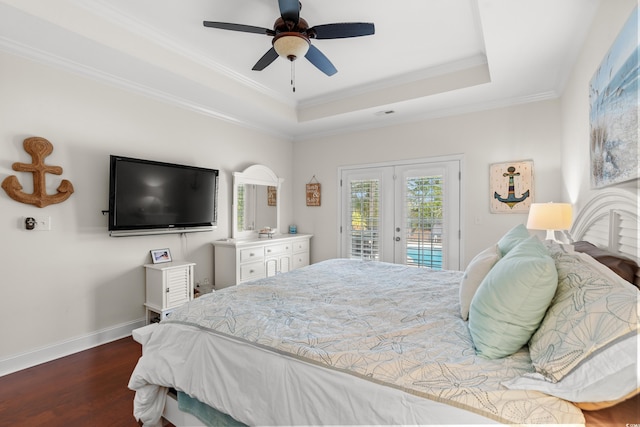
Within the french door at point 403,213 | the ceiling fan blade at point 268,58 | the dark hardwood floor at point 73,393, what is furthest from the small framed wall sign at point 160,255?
the french door at point 403,213

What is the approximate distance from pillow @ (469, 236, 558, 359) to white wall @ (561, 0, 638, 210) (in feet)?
2.42

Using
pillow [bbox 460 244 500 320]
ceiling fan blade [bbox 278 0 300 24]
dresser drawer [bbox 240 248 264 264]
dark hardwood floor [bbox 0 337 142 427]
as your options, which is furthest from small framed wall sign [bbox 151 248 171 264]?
pillow [bbox 460 244 500 320]

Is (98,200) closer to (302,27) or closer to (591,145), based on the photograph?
(302,27)

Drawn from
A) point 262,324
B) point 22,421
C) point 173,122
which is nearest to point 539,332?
point 262,324

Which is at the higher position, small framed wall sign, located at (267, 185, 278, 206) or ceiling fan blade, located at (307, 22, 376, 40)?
ceiling fan blade, located at (307, 22, 376, 40)

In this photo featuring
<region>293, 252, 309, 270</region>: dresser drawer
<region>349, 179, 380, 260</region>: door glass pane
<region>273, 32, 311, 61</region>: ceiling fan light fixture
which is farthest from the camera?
<region>293, 252, 309, 270</region>: dresser drawer

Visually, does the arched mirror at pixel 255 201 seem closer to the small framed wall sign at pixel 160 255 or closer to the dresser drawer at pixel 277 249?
the dresser drawer at pixel 277 249

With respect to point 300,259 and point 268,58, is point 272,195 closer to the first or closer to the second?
point 300,259

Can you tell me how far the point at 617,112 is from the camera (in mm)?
1437

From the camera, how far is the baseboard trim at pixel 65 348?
2.38 metres

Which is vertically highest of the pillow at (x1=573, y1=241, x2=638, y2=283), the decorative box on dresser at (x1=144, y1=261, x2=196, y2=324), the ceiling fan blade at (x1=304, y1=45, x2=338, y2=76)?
the ceiling fan blade at (x1=304, y1=45, x2=338, y2=76)

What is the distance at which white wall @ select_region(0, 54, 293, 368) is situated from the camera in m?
2.40

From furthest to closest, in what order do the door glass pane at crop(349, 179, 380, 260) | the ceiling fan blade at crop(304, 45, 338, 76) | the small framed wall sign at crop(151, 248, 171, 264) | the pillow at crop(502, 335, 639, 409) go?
1. the door glass pane at crop(349, 179, 380, 260)
2. the small framed wall sign at crop(151, 248, 171, 264)
3. the ceiling fan blade at crop(304, 45, 338, 76)
4. the pillow at crop(502, 335, 639, 409)

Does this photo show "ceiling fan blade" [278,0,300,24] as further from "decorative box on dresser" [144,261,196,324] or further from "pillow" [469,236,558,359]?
"decorative box on dresser" [144,261,196,324]
